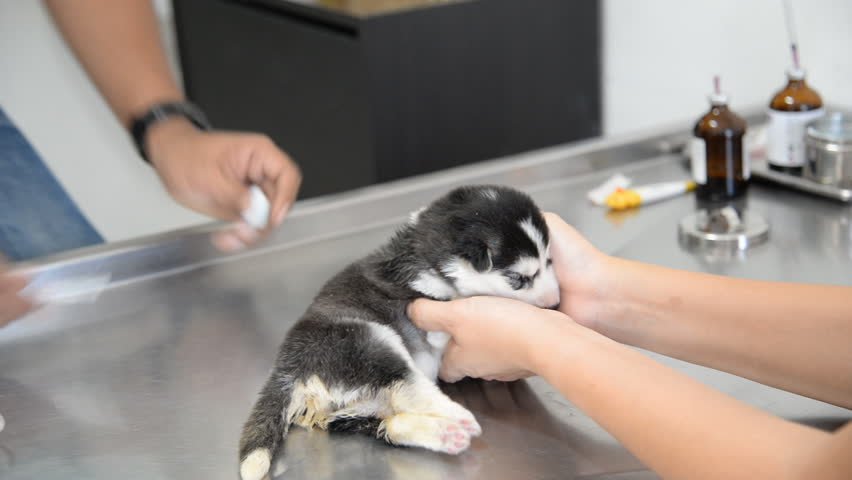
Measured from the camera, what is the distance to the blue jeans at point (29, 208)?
142 cm

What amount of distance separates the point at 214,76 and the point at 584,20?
96 centimetres

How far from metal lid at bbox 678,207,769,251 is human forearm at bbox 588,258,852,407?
28 centimetres

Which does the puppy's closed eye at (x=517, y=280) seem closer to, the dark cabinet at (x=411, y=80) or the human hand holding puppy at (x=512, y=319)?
the human hand holding puppy at (x=512, y=319)

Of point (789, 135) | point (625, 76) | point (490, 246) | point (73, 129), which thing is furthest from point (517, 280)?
point (73, 129)

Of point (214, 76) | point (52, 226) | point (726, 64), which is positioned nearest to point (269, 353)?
point (52, 226)

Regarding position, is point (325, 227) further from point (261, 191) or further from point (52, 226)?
point (52, 226)

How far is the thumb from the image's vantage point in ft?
3.24

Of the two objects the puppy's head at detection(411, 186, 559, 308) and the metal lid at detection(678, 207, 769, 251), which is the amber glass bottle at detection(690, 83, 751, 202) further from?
the puppy's head at detection(411, 186, 559, 308)

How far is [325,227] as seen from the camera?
1.39 metres

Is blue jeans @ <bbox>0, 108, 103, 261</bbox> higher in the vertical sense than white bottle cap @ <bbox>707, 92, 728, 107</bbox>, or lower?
higher

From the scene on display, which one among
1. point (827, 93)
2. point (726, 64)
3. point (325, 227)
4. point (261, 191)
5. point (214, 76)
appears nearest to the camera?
point (261, 191)

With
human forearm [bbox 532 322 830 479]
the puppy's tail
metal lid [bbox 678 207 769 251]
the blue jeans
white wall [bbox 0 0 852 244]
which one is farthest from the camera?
white wall [bbox 0 0 852 244]

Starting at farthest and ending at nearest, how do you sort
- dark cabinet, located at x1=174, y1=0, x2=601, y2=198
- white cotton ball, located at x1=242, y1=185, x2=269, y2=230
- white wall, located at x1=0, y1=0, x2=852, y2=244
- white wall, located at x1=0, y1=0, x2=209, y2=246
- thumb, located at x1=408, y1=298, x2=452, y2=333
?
white wall, located at x1=0, y1=0, x2=209, y2=246
dark cabinet, located at x1=174, y1=0, x2=601, y2=198
white wall, located at x1=0, y1=0, x2=852, y2=244
white cotton ball, located at x1=242, y1=185, x2=269, y2=230
thumb, located at x1=408, y1=298, x2=452, y2=333

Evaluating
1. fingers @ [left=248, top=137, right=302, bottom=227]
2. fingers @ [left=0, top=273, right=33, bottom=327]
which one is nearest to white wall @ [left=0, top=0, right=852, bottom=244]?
fingers @ [left=248, top=137, right=302, bottom=227]
